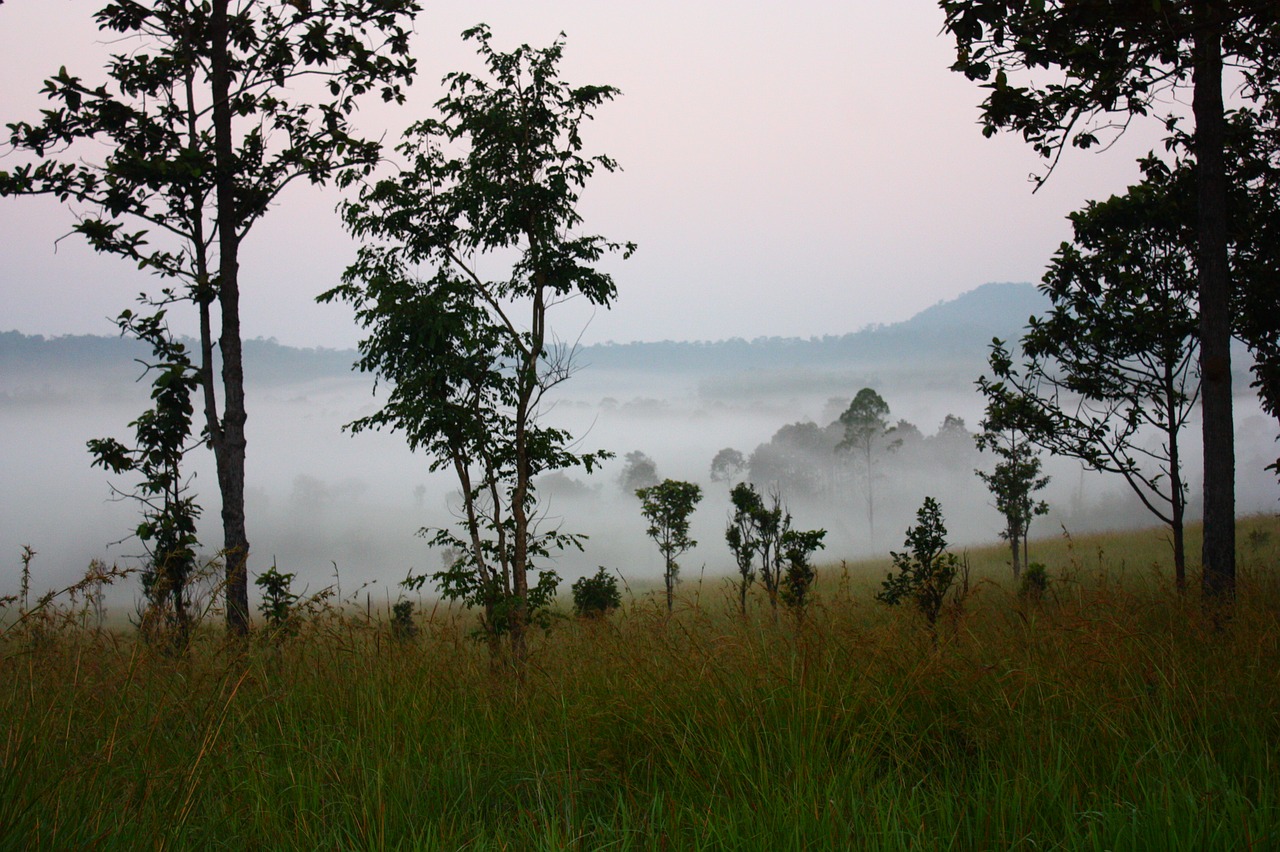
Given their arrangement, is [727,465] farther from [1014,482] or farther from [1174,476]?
[1174,476]

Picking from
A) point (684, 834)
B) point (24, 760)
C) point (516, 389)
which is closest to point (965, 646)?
point (684, 834)

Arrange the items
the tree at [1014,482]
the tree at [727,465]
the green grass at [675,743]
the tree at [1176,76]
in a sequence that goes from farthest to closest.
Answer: the tree at [727,465] < the tree at [1014,482] < the tree at [1176,76] < the green grass at [675,743]

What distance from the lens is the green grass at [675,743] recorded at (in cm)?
329

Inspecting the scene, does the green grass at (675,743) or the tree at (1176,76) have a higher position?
the tree at (1176,76)

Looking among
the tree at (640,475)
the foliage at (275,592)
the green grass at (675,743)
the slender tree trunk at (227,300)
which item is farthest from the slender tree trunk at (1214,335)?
the tree at (640,475)

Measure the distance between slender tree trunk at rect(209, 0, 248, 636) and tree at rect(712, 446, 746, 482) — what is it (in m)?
95.8

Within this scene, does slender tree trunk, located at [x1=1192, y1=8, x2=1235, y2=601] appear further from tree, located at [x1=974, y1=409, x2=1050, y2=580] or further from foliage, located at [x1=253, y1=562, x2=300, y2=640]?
tree, located at [x1=974, y1=409, x2=1050, y2=580]

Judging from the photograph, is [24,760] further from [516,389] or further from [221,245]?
[516,389]

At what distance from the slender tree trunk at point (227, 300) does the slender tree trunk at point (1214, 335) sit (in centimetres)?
1261

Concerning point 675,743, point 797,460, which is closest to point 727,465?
point 797,460

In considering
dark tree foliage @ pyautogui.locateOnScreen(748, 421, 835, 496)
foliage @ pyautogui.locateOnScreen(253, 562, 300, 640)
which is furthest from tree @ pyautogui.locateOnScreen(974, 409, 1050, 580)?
dark tree foliage @ pyautogui.locateOnScreen(748, 421, 835, 496)

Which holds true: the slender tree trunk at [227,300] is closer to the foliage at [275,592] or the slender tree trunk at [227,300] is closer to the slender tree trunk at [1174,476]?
the foliage at [275,592]

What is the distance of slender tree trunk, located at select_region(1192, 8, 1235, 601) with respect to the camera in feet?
31.0

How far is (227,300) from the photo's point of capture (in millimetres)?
11117
